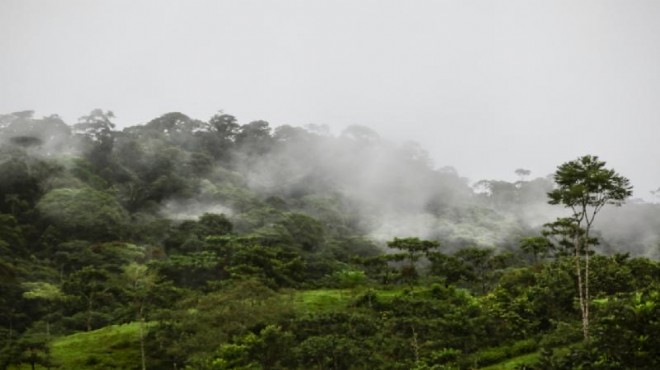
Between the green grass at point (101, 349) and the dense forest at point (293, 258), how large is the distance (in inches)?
6.7

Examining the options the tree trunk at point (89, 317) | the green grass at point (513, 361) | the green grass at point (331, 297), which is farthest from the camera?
the green grass at point (331, 297)

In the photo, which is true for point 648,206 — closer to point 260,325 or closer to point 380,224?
point 380,224

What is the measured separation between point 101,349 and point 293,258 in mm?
24981

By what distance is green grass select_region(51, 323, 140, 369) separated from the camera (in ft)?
119

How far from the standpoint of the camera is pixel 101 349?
38938 millimetres

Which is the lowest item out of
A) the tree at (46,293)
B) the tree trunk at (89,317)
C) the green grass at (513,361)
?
the green grass at (513,361)

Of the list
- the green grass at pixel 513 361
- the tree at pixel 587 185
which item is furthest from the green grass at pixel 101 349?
the tree at pixel 587 185

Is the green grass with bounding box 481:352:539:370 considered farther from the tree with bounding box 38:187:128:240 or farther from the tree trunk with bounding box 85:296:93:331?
the tree with bounding box 38:187:128:240

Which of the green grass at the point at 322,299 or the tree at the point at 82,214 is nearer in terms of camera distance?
the green grass at the point at 322,299

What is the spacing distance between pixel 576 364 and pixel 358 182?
98.5 metres

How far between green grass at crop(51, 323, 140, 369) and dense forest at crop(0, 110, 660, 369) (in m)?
0.17

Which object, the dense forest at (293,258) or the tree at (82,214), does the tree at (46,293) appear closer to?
the dense forest at (293,258)

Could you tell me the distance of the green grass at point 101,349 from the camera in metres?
36.4

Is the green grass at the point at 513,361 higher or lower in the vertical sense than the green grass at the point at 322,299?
lower
